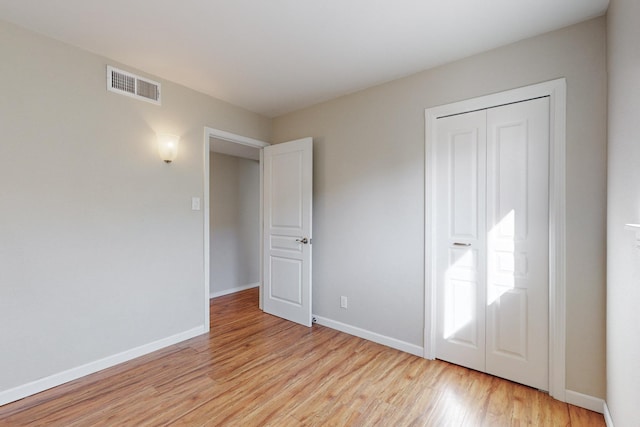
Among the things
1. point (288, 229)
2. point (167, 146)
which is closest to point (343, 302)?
point (288, 229)

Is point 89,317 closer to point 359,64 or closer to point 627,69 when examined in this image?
point 359,64

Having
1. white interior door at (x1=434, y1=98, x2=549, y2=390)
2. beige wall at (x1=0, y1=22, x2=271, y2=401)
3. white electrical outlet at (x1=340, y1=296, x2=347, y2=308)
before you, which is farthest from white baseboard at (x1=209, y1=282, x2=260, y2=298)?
white interior door at (x1=434, y1=98, x2=549, y2=390)

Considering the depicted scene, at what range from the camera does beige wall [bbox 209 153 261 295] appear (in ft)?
15.3

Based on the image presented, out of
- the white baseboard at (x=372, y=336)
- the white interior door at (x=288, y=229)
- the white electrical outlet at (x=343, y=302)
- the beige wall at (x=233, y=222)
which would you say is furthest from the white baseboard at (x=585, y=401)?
the beige wall at (x=233, y=222)

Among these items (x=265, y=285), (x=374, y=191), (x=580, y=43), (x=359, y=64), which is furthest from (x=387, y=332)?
(x=580, y=43)

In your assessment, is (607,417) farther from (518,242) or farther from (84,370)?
(84,370)

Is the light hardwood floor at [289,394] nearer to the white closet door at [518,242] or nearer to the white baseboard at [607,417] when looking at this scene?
the white baseboard at [607,417]

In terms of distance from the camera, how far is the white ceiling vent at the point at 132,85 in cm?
246

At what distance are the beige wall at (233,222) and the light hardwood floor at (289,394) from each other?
2005 millimetres

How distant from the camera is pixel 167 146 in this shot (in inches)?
109

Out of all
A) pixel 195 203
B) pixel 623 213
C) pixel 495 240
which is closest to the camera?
pixel 623 213

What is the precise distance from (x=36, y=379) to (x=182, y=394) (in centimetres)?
104

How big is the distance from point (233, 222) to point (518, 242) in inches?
158

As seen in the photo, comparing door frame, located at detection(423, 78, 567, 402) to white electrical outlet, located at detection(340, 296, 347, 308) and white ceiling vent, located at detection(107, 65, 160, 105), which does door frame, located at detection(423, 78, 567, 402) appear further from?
white ceiling vent, located at detection(107, 65, 160, 105)
